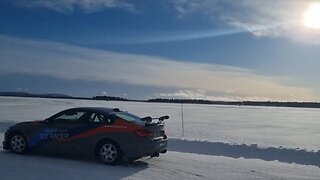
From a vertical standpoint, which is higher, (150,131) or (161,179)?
(150,131)

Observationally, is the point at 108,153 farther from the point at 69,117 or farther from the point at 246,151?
the point at 246,151

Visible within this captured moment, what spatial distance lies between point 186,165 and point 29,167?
3.54m

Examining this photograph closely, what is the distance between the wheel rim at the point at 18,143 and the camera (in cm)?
1074

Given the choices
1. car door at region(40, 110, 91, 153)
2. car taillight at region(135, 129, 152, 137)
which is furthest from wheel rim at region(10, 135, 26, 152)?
car taillight at region(135, 129, 152, 137)

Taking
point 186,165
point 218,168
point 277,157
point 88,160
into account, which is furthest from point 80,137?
point 277,157

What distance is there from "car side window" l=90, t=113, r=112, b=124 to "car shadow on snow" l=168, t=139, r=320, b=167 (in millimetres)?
3864

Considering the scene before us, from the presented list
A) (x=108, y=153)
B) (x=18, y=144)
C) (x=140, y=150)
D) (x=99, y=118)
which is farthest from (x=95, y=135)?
(x=18, y=144)

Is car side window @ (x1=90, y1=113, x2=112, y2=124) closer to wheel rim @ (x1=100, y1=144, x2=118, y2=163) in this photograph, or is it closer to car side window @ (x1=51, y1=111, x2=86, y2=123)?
car side window @ (x1=51, y1=111, x2=86, y2=123)

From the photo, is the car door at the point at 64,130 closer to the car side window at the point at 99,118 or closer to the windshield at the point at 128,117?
the car side window at the point at 99,118

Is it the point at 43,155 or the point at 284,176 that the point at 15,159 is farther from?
the point at 284,176

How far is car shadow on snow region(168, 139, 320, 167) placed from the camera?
12.0 m

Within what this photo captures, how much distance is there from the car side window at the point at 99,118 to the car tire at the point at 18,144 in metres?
2.02

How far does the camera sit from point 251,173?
9.00m

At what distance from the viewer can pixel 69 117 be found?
34.6 ft
